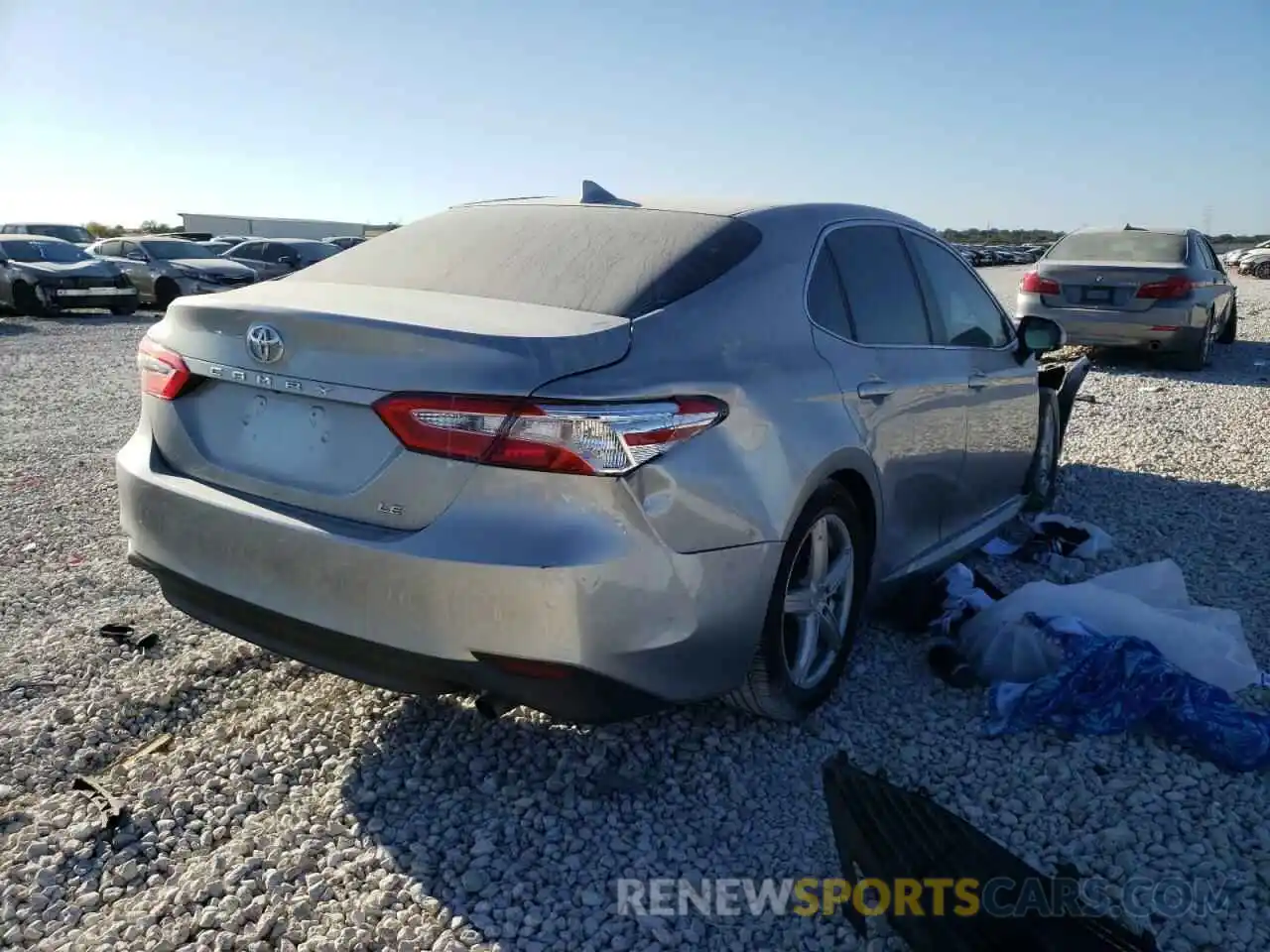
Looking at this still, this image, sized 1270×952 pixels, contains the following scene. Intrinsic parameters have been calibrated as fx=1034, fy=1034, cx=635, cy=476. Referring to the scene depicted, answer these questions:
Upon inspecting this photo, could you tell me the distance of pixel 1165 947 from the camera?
7.61 ft

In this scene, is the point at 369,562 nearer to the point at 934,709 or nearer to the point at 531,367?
the point at 531,367

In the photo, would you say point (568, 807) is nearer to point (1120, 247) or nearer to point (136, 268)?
point (1120, 247)

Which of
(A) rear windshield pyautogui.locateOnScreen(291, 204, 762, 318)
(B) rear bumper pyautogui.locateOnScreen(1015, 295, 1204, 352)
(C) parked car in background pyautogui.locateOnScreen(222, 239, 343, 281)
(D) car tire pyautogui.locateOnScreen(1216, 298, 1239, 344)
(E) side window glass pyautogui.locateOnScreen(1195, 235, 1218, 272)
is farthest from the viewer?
A: (C) parked car in background pyautogui.locateOnScreen(222, 239, 343, 281)

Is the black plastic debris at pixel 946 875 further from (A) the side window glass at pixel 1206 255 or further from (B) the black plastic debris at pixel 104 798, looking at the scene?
(A) the side window glass at pixel 1206 255

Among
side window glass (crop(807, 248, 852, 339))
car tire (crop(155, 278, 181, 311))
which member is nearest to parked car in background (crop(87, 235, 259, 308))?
car tire (crop(155, 278, 181, 311))

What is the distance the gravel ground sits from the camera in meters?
2.38

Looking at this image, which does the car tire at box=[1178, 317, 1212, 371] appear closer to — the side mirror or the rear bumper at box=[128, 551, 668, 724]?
the side mirror

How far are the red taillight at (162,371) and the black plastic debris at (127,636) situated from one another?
1.19m

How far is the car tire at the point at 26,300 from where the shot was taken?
18945mm

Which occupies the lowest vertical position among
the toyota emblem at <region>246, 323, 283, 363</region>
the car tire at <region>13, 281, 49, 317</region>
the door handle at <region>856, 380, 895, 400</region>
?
the car tire at <region>13, 281, 49, 317</region>

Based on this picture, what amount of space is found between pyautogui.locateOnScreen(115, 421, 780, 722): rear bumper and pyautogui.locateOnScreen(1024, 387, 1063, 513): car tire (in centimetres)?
336

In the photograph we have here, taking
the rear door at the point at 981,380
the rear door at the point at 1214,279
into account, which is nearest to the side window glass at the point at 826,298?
the rear door at the point at 981,380

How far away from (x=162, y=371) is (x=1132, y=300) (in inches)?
421

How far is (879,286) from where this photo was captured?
12.4 feet
